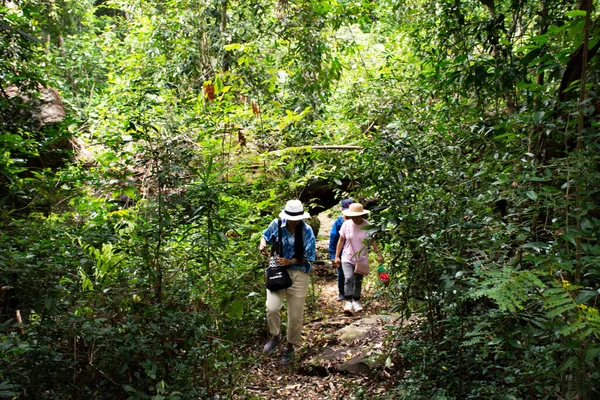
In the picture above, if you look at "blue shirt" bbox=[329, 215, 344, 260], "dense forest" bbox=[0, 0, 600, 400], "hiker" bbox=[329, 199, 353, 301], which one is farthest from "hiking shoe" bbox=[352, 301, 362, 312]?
"dense forest" bbox=[0, 0, 600, 400]

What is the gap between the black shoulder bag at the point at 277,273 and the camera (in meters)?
5.90

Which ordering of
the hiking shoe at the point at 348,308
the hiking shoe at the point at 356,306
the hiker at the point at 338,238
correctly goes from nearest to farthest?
the hiking shoe at the point at 348,308, the hiking shoe at the point at 356,306, the hiker at the point at 338,238

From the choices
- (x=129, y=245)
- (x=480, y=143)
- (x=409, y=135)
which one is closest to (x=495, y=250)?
(x=480, y=143)

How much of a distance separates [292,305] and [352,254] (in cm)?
188

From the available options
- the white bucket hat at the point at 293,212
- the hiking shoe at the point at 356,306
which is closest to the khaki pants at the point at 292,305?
the white bucket hat at the point at 293,212

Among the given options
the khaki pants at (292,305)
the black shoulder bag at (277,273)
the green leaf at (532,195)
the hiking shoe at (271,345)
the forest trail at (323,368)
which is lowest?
the forest trail at (323,368)

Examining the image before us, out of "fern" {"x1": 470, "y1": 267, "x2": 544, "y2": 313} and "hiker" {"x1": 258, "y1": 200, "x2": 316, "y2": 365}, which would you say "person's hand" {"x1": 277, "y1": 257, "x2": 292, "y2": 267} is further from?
"fern" {"x1": 470, "y1": 267, "x2": 544, "y2": 313}

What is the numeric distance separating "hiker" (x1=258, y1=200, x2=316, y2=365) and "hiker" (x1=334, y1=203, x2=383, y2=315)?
1.70 meters

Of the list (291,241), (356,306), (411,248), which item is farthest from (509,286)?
(356,306)

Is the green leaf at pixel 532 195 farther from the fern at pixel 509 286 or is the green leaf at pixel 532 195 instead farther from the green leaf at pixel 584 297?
the green leaf at pixel 584 297

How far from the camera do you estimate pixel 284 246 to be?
6.03m

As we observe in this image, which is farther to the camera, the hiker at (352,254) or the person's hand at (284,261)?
the hiker at (352,254)

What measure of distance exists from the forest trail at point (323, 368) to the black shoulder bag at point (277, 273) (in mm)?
985

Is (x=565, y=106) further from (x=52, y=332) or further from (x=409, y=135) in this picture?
(x=52, y=332)
